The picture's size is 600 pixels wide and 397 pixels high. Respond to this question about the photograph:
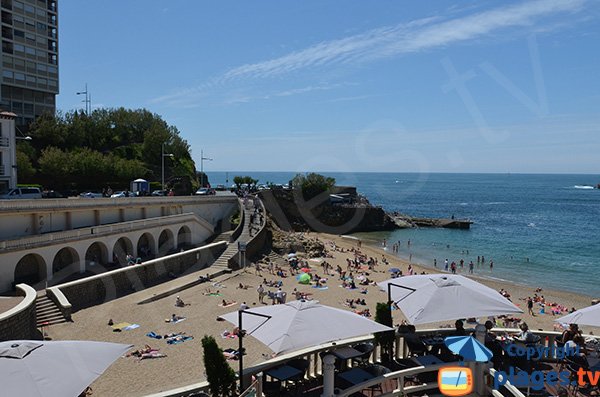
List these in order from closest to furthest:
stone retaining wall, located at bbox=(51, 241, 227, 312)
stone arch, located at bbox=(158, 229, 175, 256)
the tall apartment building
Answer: stone retaining wall, located at bbox=(51, 241, 227, 312)
stone arch, located at bbox=(158, 229, 175, 256)
the tall apartment building

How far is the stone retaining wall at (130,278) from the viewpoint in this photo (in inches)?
843

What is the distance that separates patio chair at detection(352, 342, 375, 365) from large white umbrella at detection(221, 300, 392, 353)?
3.01 ft

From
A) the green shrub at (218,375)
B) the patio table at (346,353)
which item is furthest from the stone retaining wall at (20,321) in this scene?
the patio table at (346,353)

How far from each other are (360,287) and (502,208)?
95.1 metres

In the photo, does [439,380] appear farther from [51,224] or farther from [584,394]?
[51,224]

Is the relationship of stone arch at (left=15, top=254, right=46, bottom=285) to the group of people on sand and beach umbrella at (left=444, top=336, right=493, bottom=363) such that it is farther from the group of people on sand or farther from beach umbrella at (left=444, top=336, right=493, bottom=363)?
the group of people on sand

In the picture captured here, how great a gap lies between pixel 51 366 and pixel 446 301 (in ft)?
25.5

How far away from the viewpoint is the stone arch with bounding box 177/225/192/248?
126 ft

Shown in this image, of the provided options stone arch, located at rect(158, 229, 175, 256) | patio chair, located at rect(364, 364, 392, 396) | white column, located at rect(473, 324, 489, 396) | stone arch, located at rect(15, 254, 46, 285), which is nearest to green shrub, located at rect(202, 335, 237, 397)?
patio chair, located at rect(364, 364, 392, 396)

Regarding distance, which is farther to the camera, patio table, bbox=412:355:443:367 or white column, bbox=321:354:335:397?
patio table, bbox=412:355:443:367

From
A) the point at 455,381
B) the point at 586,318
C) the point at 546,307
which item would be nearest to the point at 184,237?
the point at 546,307

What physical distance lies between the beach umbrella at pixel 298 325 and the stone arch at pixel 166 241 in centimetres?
2769

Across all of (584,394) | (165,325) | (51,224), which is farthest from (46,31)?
(584,394)

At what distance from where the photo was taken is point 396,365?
10289mm
